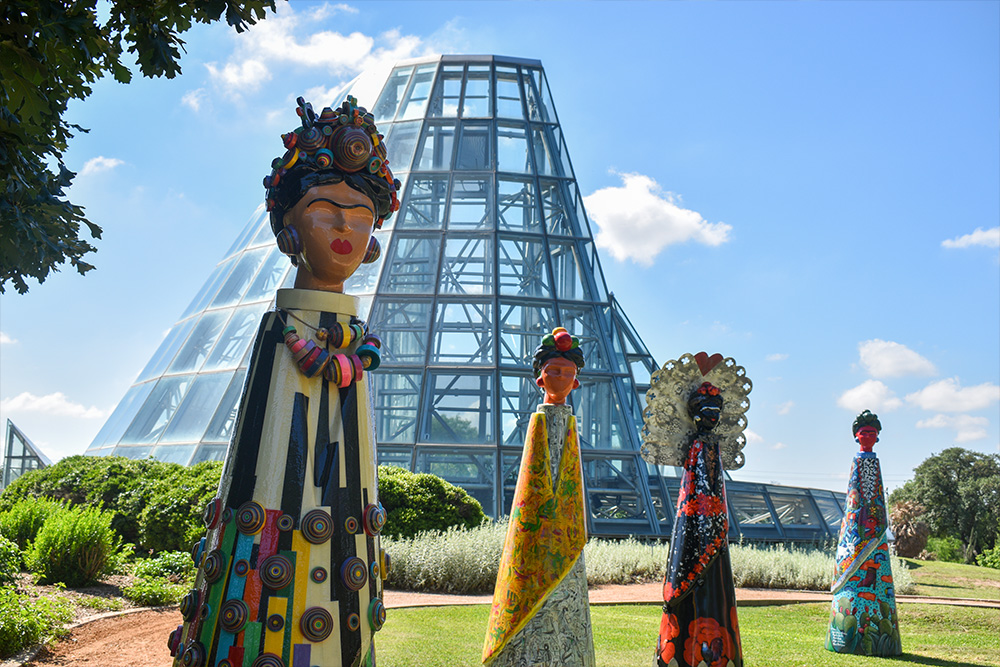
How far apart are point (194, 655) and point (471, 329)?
14.3 m

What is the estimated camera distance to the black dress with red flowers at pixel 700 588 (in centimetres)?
472

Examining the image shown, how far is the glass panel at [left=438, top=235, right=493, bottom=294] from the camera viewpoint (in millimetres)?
17516

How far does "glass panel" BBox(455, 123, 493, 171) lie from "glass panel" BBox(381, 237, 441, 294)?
2.58 m

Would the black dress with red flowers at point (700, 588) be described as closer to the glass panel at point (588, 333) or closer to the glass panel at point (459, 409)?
the glass panel at point (459, 409)

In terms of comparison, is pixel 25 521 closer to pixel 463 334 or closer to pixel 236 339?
pixel 236 339

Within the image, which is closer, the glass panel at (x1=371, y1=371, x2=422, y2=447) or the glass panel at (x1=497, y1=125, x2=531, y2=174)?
the glass panel at (x1=371, y1=371, x2=422, y2=447)

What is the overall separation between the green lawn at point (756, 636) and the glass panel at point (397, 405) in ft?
21.9

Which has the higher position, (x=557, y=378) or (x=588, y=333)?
(x=588, y=333)

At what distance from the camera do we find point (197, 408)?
16250 millimetres

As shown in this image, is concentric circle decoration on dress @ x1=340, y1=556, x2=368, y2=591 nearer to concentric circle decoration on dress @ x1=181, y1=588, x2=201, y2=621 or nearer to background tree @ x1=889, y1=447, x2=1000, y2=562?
concentric circle decoration on dress @ x1=181, y1=588, x2=201, y2=621

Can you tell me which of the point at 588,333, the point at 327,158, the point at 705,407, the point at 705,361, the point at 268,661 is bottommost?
the point at 268,661

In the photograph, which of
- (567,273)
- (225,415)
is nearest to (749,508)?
(567,273)

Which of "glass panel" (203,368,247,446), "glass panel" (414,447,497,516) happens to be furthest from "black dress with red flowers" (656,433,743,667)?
"glass panel" (203,368,247,446)

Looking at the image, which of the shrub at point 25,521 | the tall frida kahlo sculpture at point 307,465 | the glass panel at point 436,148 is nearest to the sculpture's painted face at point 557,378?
the tall frida kahlo sculpture at point 307,465
